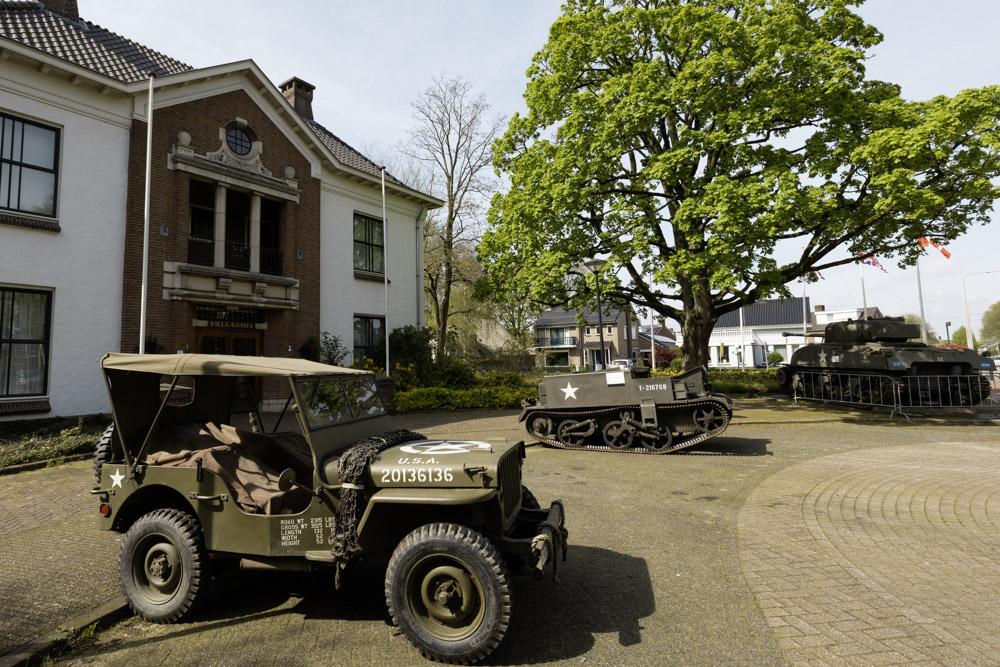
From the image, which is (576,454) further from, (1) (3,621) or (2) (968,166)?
(2) (968,166)

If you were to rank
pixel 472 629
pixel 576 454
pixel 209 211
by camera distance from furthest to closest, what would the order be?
pixel 209 211 < pixel 576 454 < pixel 472 629

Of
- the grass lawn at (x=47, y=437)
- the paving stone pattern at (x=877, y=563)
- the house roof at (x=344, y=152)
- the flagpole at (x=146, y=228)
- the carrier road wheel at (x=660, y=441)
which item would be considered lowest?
the paving stone pattern at (x=877, y=563)

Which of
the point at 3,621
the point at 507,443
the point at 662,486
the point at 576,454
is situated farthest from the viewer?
the point at 576,454

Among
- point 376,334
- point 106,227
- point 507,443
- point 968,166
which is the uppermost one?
point 968,166

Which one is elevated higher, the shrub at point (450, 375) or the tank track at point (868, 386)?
the shrub at point (450, 375)

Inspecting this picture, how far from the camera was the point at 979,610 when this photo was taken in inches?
153

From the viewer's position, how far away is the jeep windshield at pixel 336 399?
4012 mm

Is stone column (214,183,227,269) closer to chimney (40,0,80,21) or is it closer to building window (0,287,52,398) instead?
building window (0,287,52,398)

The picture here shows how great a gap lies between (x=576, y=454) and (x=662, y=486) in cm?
292

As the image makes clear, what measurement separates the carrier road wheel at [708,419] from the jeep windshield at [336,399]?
7439 mm

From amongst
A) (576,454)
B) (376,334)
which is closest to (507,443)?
(576,454)

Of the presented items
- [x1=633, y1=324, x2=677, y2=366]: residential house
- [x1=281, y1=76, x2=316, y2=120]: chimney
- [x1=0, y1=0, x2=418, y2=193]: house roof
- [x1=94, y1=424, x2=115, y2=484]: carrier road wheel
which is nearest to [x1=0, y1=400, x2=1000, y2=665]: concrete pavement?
[x1=94, y1=424, x2=115, y2=484]: carrier road wheel

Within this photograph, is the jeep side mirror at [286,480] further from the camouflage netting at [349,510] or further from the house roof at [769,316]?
the house roof at [769,316]

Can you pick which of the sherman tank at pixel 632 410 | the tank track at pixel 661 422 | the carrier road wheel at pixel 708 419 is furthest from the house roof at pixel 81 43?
the carrier road wheel at pixel 708 419
